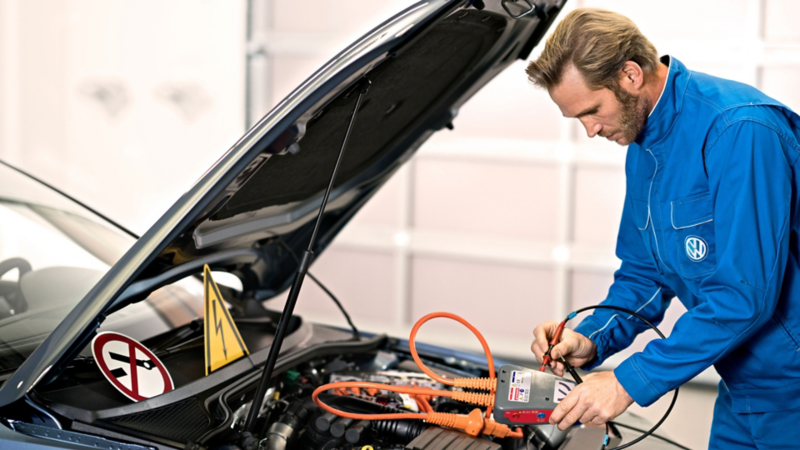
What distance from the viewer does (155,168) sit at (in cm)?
542

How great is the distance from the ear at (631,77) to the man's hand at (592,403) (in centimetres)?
64

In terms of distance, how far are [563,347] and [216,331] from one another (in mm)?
862

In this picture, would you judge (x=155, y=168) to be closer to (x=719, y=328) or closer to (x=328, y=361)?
(x=328, y=361)

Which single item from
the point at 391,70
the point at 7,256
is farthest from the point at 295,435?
the point at 7,256

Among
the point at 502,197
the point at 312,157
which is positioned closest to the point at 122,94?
the point at 502,197

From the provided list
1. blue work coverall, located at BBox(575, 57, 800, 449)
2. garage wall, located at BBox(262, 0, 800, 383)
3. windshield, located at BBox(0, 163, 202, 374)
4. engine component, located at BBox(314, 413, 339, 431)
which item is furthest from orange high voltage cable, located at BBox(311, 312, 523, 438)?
garage wall, located at BBox(262, 0, 800, 383)

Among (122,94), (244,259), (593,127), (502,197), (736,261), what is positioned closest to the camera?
(736,261)

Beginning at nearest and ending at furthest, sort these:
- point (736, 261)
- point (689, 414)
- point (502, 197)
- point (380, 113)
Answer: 1. point (736, 261)
2. point (380, 113)
3. point (689, 414)
4. point (502, 197)

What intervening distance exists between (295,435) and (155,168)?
430 cm

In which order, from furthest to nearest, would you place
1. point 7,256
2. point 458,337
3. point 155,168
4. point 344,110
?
1. point 155,168
2. point 458,337
3. point 7,256
4. point 344,110

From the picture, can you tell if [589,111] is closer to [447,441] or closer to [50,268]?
[447,441]

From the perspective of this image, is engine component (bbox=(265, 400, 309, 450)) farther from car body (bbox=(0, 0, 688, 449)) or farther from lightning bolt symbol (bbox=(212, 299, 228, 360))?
lightning bolt symbol (bbox=(212, 299, 228, 360))

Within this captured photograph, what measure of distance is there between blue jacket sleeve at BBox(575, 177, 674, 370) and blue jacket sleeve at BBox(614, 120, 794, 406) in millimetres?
400

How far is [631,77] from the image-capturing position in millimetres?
1522
